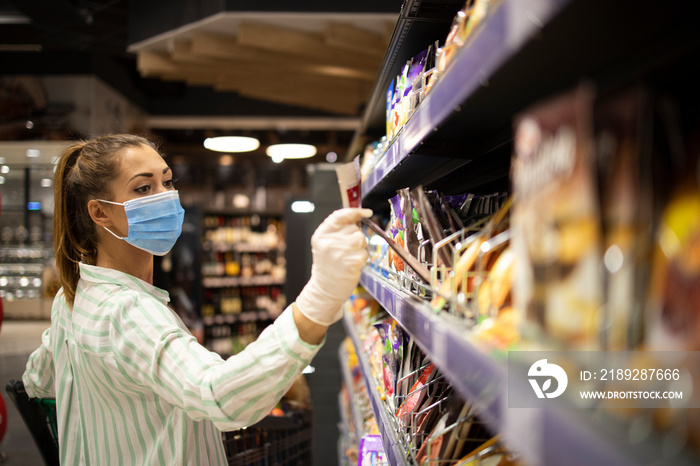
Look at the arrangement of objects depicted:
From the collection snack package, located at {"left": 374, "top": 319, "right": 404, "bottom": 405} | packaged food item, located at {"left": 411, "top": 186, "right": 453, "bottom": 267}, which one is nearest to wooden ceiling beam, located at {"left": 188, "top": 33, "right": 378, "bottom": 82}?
snack package, located at {"left": 374, "top": 319, "right": 404, "bottom": 405}

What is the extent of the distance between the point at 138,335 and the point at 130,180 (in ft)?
2.06

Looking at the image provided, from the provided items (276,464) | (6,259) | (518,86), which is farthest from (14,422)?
(518,86)

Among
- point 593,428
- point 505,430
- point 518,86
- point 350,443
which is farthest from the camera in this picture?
point 350,443

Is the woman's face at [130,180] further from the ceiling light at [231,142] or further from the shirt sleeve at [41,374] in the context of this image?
the ceiling light at [231,142]

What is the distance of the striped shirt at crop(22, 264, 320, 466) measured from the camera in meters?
1.14

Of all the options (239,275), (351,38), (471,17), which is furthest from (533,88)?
(239,275)

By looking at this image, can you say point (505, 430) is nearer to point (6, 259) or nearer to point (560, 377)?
point (560, 377)

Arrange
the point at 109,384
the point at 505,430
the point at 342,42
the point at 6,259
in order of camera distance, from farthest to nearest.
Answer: the point at 6,259 → the point at 342,42 → the point at 109,384 → the point at 505,430

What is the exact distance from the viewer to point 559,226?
515mm

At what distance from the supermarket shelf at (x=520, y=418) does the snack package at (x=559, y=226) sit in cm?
7

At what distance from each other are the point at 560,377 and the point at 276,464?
1976mm

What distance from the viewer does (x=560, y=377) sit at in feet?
1.72

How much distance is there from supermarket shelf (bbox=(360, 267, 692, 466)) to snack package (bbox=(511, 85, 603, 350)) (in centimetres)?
7

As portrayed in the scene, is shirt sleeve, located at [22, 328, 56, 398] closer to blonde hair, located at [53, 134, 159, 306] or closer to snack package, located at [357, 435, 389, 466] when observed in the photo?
blonde hair, located at [53, 134, 159, 306]
